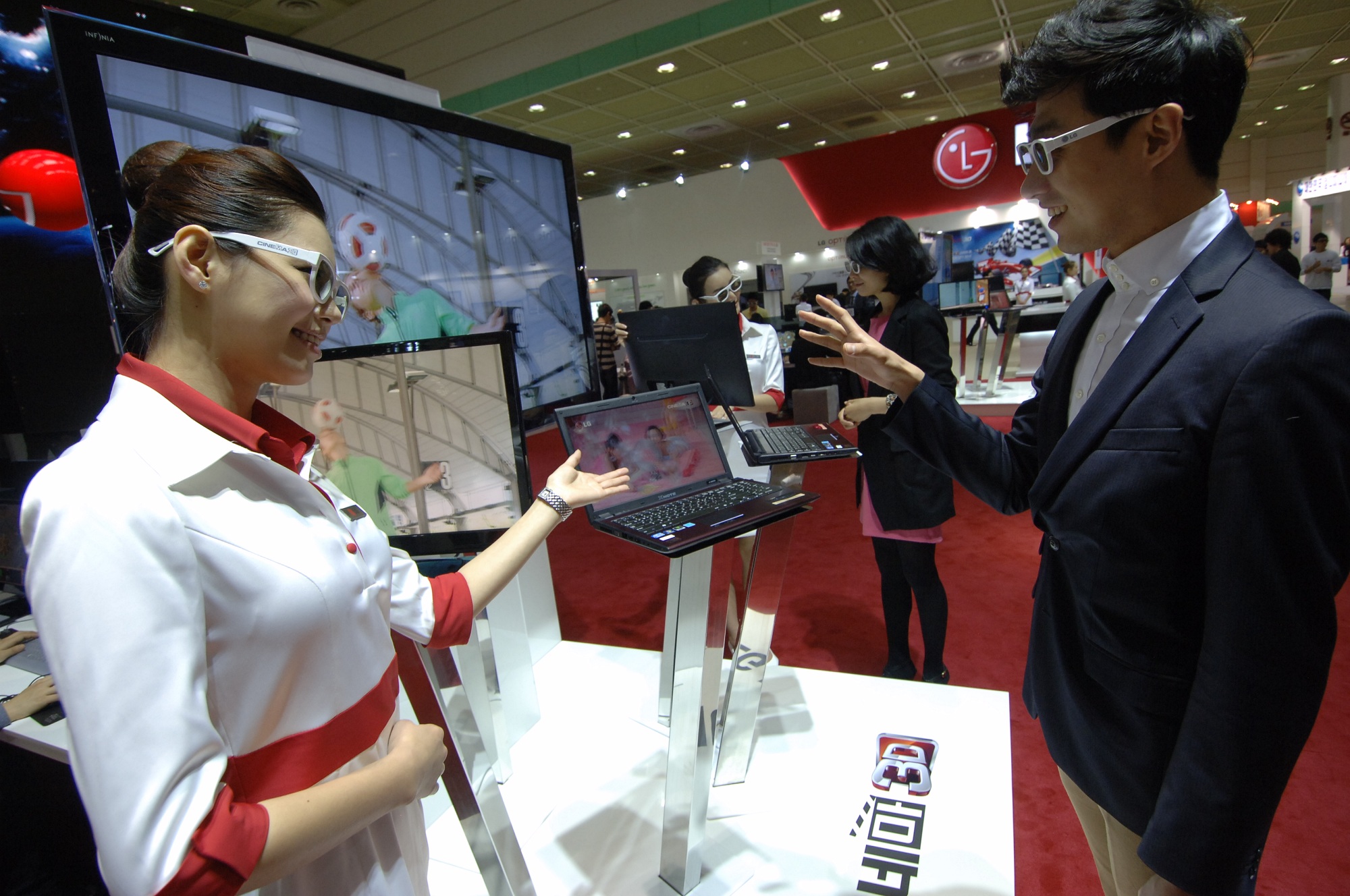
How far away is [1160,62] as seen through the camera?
2.91 ft

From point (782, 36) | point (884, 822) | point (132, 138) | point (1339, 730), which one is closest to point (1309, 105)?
point (782, 36)

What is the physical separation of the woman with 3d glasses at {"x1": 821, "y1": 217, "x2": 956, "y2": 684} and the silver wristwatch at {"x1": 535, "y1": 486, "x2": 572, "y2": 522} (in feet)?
4.64

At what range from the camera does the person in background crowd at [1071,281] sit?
8250 mm

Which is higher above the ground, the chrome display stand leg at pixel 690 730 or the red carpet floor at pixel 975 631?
the chrome display stand leg at pixel 690 730

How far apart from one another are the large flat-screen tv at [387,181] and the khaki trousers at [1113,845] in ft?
6.09

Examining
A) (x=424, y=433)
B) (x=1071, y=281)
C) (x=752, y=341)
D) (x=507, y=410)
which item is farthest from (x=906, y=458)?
(x=1071, y=281)

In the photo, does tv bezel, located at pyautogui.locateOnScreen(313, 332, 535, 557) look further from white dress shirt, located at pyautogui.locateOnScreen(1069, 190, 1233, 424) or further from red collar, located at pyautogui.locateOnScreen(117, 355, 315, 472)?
white dress shirt, located at pyautogui.locateOnScreen(1069, 190, 1233, 424)

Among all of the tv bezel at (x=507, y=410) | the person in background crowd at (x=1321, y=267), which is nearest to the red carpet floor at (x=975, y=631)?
the tv bezel at (x=507, y=410)

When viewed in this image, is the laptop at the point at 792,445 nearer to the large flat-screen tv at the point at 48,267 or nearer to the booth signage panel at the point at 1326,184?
the large flat-screen tv at the point at 48,267

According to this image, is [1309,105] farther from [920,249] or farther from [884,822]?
[884,822]

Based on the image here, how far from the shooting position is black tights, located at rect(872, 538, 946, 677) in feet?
8.84

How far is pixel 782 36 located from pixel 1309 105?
36.5ft

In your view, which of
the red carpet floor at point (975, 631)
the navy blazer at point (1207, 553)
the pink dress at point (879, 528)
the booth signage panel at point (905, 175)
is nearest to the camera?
the navy blazer at point (1207, 553)

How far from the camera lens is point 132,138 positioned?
1.68 metres
